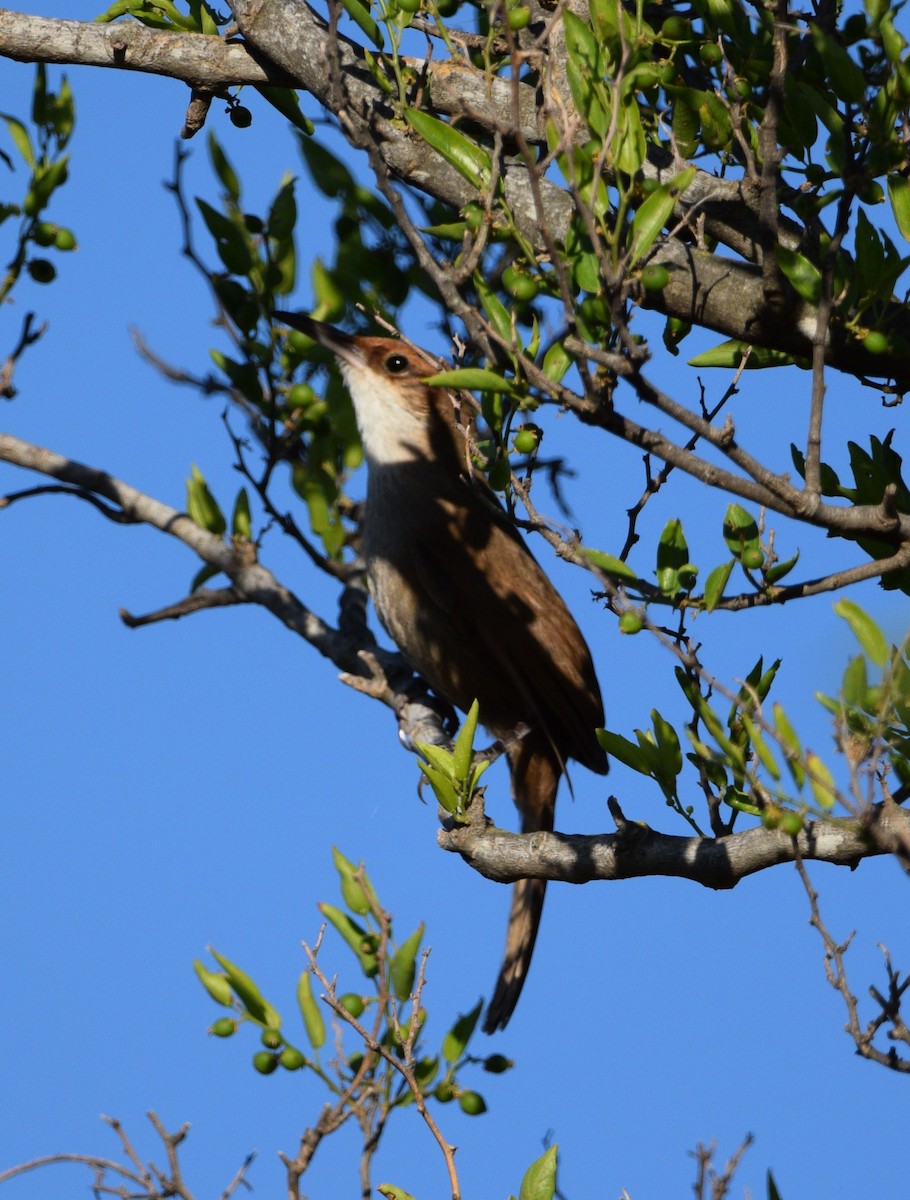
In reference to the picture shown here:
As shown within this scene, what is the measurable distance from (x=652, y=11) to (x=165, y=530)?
8.00 feet

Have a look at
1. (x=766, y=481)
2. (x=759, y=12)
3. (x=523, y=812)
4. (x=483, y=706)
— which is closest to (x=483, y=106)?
(x=759, y=12)

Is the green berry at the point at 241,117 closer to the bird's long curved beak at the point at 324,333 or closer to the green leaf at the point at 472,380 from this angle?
the bird's long curved beak at the point at 324,333

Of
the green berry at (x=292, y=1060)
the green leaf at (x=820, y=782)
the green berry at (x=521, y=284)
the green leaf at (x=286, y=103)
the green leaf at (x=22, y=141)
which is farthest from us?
the green leaf at (x=22, y=141)

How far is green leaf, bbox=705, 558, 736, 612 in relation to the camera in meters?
2.29

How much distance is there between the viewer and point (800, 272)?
2.19 metres

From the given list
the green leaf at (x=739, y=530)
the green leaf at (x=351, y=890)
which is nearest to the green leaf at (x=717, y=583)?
the green leaf at (x=739, y=530)

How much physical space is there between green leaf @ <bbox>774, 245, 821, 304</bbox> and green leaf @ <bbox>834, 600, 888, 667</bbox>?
0.62 m

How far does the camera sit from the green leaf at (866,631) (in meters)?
1.83

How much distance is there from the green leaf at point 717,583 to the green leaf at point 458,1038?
5.50 ft

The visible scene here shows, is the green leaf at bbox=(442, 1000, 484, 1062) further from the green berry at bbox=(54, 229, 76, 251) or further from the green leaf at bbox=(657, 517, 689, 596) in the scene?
the green berry at bbox=(54, 229, 76, 251)

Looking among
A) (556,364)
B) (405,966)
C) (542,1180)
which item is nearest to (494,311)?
(556,364)

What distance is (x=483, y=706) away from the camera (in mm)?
4688

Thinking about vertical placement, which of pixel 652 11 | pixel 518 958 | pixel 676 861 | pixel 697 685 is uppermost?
pixel 652 11

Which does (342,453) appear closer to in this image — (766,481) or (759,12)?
(759,12)
